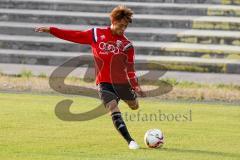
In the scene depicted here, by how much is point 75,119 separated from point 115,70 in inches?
138

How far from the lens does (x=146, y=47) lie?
84.4 ft

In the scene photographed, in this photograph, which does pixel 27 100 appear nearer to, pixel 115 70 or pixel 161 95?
pixel 161 95

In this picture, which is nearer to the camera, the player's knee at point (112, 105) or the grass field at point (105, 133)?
the grass field at point (105, 133)

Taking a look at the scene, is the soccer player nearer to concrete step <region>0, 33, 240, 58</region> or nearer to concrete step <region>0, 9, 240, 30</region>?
concrete step <region>0, 33, 240, 58</region>

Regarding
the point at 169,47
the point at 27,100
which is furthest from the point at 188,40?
the point at 27,100

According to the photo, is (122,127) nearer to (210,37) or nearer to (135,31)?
(210,37)

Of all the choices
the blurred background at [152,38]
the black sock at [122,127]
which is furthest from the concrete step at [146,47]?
the black sock at [122,127]

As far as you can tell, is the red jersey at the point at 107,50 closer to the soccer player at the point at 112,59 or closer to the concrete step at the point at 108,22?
the soccer player at the point at 112,59

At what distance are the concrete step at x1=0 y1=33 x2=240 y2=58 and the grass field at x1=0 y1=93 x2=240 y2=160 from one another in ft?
17.6

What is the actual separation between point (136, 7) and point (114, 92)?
15.0 meters

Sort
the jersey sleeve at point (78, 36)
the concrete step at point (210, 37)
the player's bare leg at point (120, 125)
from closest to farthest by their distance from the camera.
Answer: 1. the player's bare leg at point (120, 125)
2. the jersey sleeve at point (78, 36)
3. the concrete step at point (210, 37)

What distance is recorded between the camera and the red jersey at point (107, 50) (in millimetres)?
12773

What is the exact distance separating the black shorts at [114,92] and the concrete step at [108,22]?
13652mm

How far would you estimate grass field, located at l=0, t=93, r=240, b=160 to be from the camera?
463 inches
